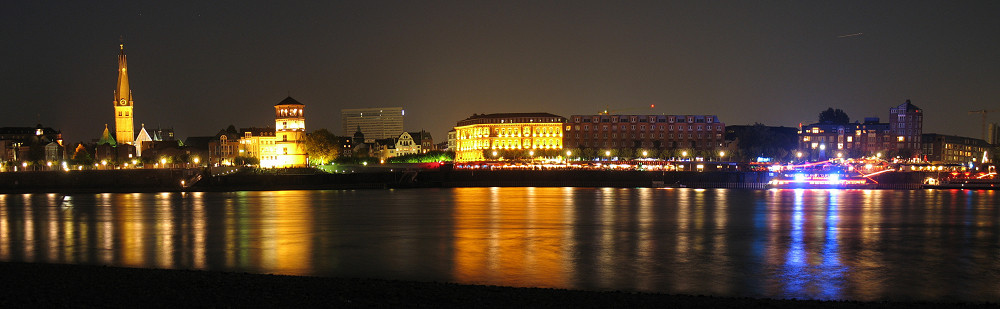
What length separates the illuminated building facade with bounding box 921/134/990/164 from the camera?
125m

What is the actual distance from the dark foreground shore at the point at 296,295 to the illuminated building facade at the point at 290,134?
66604 millimetres

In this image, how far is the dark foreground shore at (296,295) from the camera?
432 inches

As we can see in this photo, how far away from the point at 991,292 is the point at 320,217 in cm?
2391

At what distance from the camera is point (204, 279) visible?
1326 centimetres

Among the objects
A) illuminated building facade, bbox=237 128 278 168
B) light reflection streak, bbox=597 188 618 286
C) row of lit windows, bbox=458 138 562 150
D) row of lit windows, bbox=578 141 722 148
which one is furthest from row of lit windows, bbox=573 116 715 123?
light reflection streak, bbox=597 188 618 286

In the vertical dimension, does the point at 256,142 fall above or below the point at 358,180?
above

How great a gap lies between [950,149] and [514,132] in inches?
3119

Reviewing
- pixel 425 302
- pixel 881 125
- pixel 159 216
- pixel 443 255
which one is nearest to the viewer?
pixel 425 302

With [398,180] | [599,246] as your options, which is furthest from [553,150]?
[599,246]

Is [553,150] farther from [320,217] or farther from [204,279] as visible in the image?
[204,279]

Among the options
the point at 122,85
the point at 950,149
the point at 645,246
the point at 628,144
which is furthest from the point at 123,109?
the point at 950,149

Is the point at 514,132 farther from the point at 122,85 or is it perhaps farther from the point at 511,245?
the point at 511,245

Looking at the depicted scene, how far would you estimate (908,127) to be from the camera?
11850 centimetres

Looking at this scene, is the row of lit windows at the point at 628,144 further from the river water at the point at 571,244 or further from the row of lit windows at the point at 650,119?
the river water at the point at 571,244
